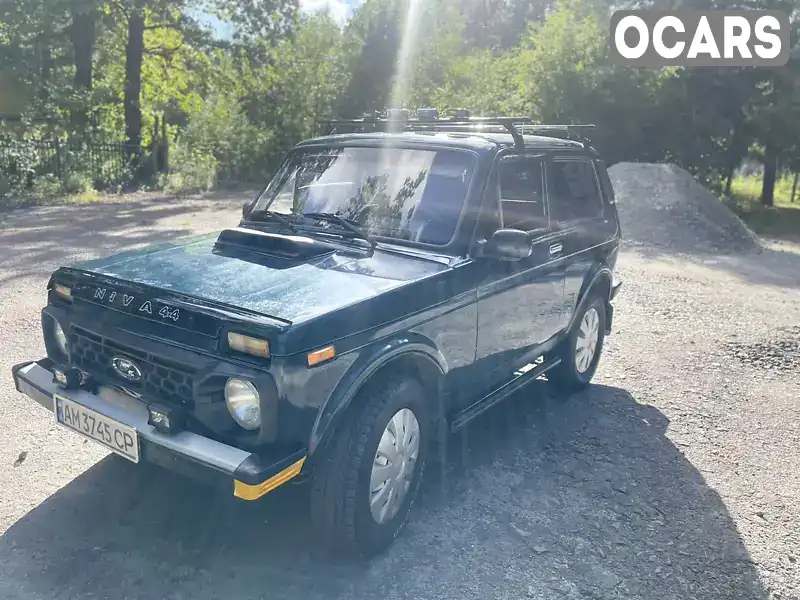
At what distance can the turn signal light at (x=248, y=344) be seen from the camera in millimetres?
2770

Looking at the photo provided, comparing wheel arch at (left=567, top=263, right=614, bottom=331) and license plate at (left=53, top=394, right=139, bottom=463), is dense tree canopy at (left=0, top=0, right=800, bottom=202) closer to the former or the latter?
wheel arch at (left=567, top=263, right=614, bottom=331)

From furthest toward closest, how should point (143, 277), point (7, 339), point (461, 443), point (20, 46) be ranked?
point (20, 46) → point (7, 339) → point (461, 443) → point (143, 277)

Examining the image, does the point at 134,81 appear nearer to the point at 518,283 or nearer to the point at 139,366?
the point at 518,283

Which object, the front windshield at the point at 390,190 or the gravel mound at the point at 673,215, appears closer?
the front windshield at the point at 390,190

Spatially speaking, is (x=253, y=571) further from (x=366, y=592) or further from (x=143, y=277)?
(x=143, y=277)

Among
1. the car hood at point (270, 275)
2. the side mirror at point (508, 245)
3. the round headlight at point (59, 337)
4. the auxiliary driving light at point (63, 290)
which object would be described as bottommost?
the round headlight at point (59, 337)

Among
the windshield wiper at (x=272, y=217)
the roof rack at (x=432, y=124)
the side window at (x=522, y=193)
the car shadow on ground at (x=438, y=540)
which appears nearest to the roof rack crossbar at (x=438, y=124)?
the roof rack at (x=432, y=124)

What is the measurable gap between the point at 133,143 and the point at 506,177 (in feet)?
59.6

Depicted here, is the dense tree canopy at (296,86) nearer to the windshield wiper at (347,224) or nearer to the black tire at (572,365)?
the windshield wiper at (347,224)

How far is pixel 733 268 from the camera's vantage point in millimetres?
12102

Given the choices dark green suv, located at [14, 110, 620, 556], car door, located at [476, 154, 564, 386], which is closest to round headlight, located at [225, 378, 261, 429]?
dark green suv, located at [14, 110, 620, 556]

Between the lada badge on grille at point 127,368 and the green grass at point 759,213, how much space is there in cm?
2113

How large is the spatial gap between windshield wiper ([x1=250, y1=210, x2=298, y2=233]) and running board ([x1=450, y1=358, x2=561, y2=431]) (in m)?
1.49

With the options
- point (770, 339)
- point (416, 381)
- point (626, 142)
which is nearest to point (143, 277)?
point (416, 381)
